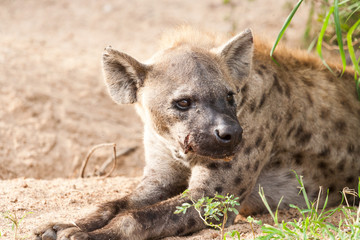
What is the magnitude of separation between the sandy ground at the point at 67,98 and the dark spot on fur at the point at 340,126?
0.76 m

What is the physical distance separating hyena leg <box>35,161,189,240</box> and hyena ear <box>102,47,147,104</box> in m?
0.56

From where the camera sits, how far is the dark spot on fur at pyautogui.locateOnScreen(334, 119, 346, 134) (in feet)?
13.7

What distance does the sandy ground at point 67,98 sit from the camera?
13.5 feet

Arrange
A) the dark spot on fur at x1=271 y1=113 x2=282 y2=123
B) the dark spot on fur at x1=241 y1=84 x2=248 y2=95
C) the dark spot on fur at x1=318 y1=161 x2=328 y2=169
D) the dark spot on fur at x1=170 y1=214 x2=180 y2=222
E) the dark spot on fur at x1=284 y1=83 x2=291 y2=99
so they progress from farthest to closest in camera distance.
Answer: the dark spot on fur at x1=318 y1=161 x2=328 y2=169 < the dark spot on fur at x1=284 y1=83 x2=291 y2=99 < the dark spot on fur at x1=271 y1=113 x2=282 y2=123 < the dark spot on fur at x1=241 y1=84 x2=248 y2=95 < the dark spot on fur at x1=170 y1=214 x2=180 y2=222

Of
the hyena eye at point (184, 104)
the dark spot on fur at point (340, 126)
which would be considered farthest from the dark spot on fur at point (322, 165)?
the hyena eye at point (184, 104)

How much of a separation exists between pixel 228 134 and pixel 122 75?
3.11 ft

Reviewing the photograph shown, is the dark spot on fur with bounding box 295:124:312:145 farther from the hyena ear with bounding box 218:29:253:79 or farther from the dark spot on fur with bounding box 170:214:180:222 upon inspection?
the dark spot on fur with bounding box 170:214:180:222

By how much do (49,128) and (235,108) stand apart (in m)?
2.86

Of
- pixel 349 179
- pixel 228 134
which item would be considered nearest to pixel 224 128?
pixel 228 134

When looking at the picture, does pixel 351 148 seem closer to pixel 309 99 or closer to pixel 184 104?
pixel 309 99

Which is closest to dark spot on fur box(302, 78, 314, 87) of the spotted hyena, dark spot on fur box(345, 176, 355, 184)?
the spotted hyena

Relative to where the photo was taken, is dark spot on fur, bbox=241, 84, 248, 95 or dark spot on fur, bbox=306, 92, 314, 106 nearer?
dark spot on fur, bbox=241, 84, 248, 95

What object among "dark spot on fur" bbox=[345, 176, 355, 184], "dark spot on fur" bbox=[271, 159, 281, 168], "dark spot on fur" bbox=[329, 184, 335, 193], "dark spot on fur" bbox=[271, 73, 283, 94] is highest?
"dark spot on fur" bbox=[271, 73, 283, 94]

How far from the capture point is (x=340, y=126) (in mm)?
4195
